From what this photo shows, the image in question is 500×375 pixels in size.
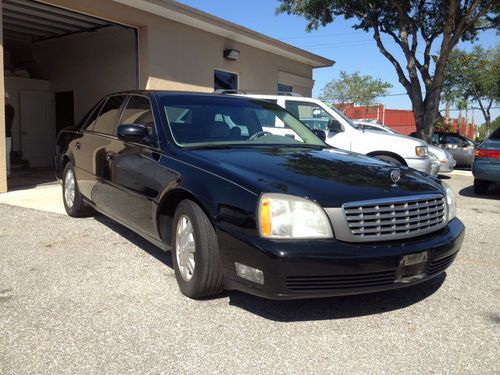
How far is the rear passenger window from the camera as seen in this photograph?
17.4ft

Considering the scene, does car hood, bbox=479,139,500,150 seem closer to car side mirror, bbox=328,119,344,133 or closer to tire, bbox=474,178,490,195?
tire, bbox=474,178,490,195

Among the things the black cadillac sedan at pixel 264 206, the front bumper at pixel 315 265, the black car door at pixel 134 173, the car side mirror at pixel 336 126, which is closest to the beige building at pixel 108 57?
the car side mirror at pixel 336 126

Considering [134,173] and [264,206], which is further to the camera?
[134,173]

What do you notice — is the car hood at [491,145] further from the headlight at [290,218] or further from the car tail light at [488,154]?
the headlight at [290,218]

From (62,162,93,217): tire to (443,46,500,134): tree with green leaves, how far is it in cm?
3064

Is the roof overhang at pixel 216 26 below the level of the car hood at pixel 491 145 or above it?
above

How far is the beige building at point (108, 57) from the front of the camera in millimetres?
10422

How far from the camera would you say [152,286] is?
3.91 metres

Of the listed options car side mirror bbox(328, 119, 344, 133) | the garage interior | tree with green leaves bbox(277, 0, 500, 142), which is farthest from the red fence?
car side mirror bbox(328, 119, 344, 133)

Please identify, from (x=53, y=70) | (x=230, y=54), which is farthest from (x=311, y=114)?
(x=53, y=70)

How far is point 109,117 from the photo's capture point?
5492 millimetres

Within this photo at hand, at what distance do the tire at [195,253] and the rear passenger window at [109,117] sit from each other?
1.97m

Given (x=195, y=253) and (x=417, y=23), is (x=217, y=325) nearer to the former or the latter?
(x=195, y=253)

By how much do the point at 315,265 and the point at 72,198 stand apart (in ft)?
14.1
